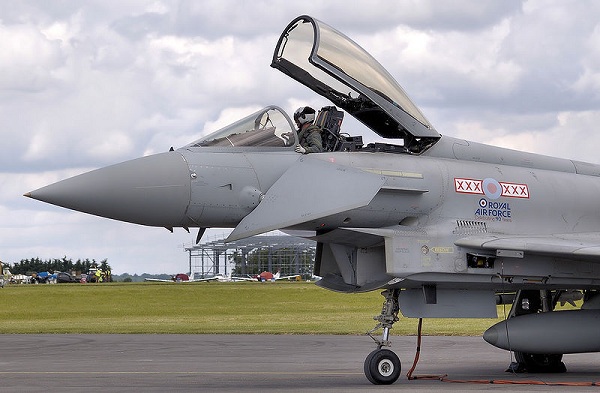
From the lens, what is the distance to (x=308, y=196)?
11.5 meters

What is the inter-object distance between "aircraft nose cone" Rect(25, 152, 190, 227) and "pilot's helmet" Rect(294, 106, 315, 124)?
177 centimetres

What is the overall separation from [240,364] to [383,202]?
4.62 metres

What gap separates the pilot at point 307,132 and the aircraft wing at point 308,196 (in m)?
0.40

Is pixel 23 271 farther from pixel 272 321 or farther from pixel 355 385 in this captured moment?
pixel 355 385

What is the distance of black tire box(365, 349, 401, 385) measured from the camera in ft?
39.0

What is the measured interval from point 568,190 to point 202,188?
5.23 meters

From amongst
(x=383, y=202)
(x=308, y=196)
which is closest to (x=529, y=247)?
(x=383, y=202)

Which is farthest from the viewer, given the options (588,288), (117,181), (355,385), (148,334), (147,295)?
(147,295)

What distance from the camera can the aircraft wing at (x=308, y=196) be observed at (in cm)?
1133

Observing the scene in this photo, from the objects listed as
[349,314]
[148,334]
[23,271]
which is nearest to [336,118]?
[148,334]

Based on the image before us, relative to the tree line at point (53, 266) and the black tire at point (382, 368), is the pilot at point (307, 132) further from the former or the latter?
the tree line at point (53, 266)

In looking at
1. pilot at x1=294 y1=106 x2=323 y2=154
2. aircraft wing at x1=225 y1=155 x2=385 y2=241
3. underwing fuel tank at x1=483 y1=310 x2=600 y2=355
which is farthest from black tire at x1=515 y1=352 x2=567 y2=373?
pilot at x1=294 y1=106 x2=323 y2=154

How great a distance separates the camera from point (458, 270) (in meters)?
12.1

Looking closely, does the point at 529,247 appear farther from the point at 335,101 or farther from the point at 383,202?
the point at 335,101
